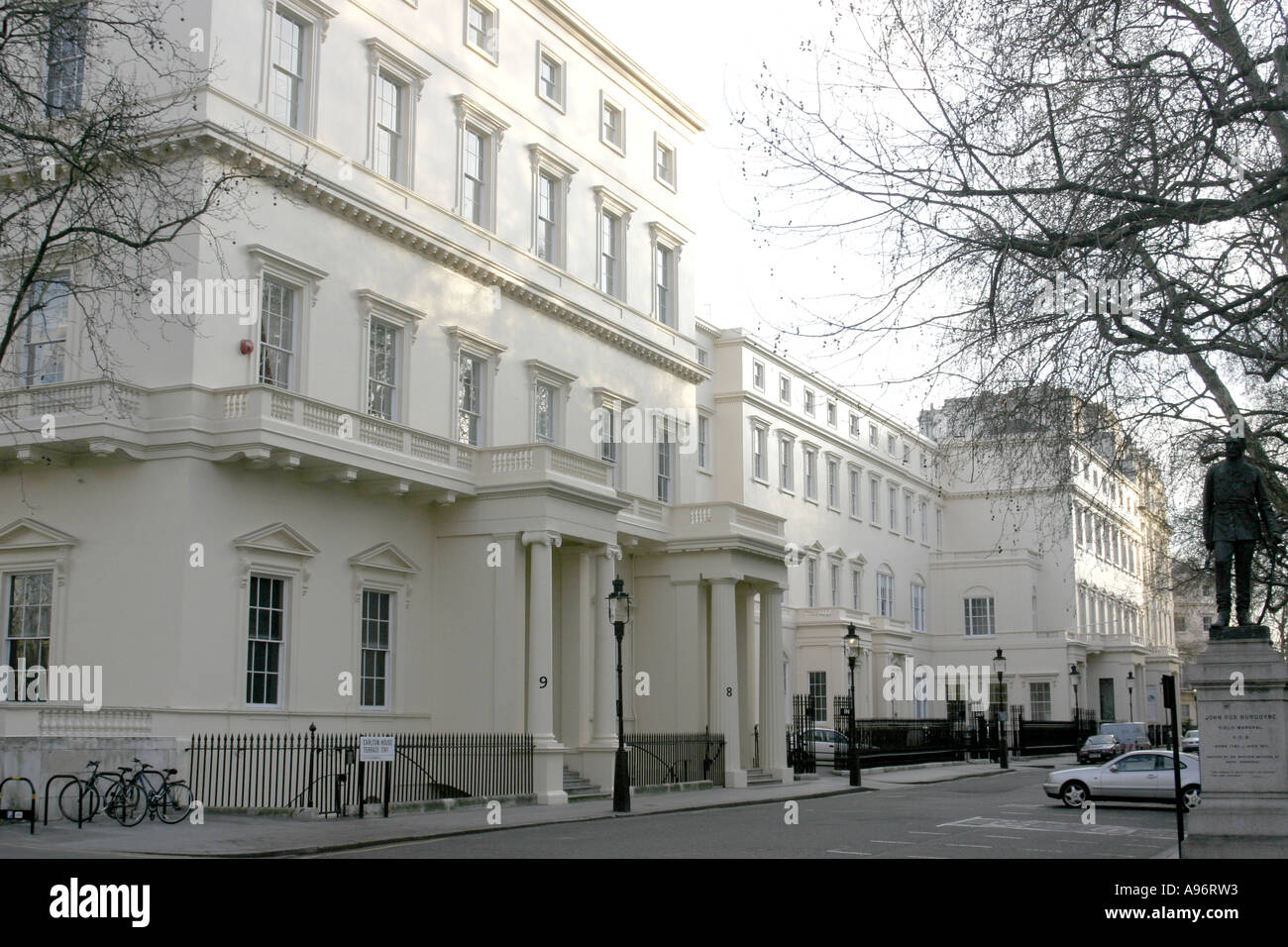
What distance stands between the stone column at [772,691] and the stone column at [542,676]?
34.0ft

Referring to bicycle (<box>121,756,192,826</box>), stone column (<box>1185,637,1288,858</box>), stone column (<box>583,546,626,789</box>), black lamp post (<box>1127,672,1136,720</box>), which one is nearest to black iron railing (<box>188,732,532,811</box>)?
bicycle (<box>121,756,192,826</box>)

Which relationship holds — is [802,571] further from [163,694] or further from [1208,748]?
[1208,748]

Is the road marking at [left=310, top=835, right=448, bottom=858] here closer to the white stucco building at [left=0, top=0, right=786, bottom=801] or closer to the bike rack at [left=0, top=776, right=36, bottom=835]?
the bike rack at [left=0, top=776, right=36, bottom=835]

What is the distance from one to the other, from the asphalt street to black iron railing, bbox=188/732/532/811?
10.3ft

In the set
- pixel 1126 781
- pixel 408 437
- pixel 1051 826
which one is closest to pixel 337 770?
pixel 408 437

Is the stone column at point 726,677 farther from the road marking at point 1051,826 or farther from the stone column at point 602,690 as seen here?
the road marking at point 1051,826

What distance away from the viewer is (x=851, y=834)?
20.7 metres

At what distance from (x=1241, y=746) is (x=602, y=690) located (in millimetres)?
17478

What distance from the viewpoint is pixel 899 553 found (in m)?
73.6

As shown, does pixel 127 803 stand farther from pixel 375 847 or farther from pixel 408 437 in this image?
pixel 408 437

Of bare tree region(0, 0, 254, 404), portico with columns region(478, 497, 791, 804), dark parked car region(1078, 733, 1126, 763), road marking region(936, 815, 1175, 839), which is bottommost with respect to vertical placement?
dark parked car region(1078, 733, 1126, 763)

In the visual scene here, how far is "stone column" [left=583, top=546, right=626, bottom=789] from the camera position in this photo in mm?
30141

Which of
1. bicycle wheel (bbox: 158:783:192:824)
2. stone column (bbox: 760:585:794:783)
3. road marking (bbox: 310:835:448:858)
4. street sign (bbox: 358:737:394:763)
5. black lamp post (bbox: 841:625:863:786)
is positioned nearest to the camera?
road marking (bbox: 310:835:448:858)

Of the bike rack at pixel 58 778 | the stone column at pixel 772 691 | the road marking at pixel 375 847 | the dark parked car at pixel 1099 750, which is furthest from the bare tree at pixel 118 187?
the dark parked car at pixel 1099 750
